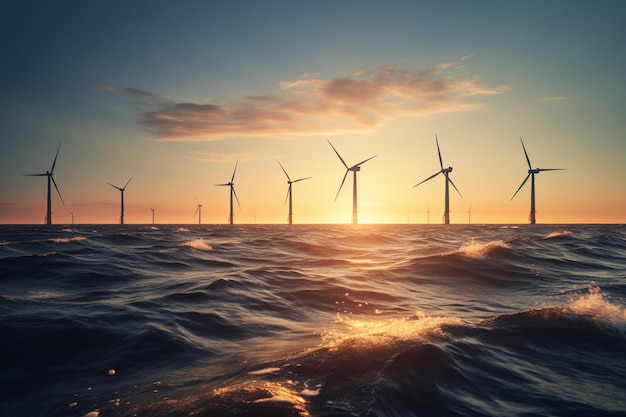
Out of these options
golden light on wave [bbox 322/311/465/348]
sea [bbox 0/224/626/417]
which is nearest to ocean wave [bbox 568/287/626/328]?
sea [bbox 0/224/626/417]

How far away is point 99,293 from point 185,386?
1109 cm

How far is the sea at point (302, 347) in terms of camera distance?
7.33 metres

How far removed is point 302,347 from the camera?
1038 cm

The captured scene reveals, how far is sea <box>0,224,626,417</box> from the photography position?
7.33 metres

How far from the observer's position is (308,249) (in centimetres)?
4128

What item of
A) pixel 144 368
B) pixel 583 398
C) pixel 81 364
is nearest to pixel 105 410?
pixel 144 368

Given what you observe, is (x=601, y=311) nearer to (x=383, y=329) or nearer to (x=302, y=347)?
(x=383, y=329)

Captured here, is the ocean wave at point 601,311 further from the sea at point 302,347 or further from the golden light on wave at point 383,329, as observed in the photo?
the golden light on wave at point 383,329

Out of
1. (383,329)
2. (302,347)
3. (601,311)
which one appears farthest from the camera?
(601,311)

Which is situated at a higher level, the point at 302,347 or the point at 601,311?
the point at 601,311

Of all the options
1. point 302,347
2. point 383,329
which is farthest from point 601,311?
point 302,347

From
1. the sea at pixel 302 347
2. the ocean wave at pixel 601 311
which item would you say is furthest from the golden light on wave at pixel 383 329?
the ocean wave at pixel 601 311

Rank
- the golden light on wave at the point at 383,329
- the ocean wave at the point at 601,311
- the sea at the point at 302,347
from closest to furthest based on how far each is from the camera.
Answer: the sea at the point at 302,347 < the golden light on wave at the point at 383,329 < the ocean wave at the point at 601,311

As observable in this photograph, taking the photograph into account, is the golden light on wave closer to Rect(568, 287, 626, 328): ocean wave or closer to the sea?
the sea
